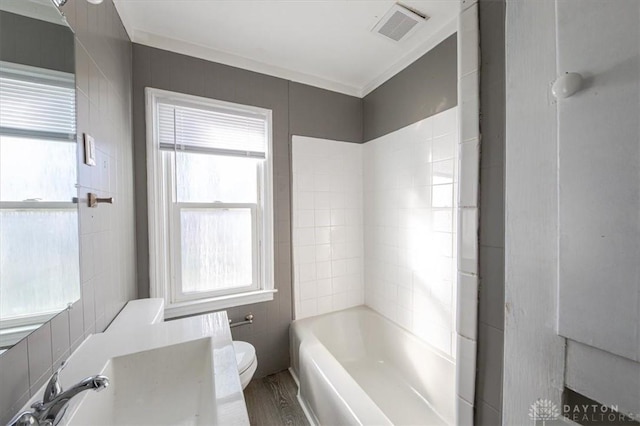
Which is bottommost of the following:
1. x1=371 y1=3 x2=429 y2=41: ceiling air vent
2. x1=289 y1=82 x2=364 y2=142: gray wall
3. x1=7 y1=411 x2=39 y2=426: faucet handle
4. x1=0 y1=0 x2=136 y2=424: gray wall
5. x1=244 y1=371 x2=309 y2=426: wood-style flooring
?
x1=244 y1=371 x2=309 y2=426: wood-style flooring

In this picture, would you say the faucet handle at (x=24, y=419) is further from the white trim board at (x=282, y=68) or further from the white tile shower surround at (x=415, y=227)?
the white trim board at (x=282, y=68)

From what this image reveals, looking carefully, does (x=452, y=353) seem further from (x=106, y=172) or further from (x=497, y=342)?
(x=106, y=172)

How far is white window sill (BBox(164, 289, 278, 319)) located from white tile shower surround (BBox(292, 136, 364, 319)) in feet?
0.96

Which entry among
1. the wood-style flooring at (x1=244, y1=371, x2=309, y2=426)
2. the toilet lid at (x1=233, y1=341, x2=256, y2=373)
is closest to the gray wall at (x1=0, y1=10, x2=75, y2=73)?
the toilet lid at (x1=233, y1=341, x2=256, y2=373)

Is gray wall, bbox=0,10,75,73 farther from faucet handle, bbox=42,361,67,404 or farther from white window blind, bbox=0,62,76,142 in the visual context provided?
faucet handle, bbox=42,361,67,404

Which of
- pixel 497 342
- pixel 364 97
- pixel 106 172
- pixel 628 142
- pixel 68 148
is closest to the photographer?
pixel 628 142

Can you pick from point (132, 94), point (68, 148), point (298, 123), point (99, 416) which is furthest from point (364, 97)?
point (99, 416)

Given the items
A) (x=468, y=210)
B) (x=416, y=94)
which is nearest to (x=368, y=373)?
(x=468, y=210)

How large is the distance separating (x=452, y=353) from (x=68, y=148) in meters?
2.14

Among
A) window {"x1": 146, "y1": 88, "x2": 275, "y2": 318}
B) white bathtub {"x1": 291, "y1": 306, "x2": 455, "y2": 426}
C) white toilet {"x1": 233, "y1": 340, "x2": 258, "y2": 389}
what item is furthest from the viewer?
window {"x1": 146, "y1": 88, "x2": 275, "y2": 318}

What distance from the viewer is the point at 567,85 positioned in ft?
1.49

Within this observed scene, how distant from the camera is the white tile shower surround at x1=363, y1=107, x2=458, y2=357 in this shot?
1.58m

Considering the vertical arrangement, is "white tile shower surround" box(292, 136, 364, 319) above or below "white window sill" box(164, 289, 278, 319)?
above

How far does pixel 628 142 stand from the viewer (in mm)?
393
